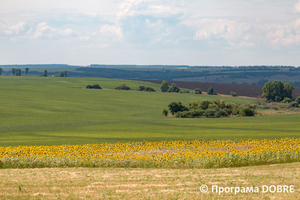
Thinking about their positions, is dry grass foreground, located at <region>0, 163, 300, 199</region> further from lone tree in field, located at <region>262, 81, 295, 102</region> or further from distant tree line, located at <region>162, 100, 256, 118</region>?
lone tree in field, located at <region>262, 81, 295, 102</region>

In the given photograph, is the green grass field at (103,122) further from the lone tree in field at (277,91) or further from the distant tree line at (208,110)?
the lone tree in field at (277,91)

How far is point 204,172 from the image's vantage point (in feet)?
55.1

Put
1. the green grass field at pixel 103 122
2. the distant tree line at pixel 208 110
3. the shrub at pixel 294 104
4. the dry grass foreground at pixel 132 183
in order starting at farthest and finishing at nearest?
the shrub at pixel 294 104 < the distant tree line at pixel 208 110 < the green grass field at pixel 103 122 < the dry grass foreground at pixel 132 183

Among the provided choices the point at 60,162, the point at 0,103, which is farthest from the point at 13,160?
the point at 0,103

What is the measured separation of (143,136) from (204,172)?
20.8 metres

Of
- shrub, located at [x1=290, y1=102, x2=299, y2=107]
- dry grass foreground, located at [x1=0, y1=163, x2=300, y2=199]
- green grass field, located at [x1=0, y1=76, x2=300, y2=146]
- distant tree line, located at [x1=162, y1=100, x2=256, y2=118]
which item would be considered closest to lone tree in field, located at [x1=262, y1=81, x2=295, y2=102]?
shrub, located at [x1=290, y1=102, x2=299, y2=107]

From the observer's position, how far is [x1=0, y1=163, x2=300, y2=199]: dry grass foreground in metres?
12.3

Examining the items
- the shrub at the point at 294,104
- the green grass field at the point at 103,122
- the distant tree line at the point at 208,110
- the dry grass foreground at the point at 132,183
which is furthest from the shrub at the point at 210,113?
the dry grass foreground at the point at 132,183

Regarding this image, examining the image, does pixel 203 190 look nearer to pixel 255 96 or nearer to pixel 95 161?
pixel 95 161

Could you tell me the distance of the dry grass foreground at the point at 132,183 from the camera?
40.4 ft

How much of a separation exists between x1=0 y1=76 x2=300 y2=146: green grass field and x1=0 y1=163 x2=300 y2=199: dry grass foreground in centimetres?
1702

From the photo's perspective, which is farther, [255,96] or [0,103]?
[255,96]

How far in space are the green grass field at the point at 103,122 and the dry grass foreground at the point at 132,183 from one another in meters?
17.0

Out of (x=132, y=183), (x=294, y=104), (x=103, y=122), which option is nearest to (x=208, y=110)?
(x=103, y=122)
